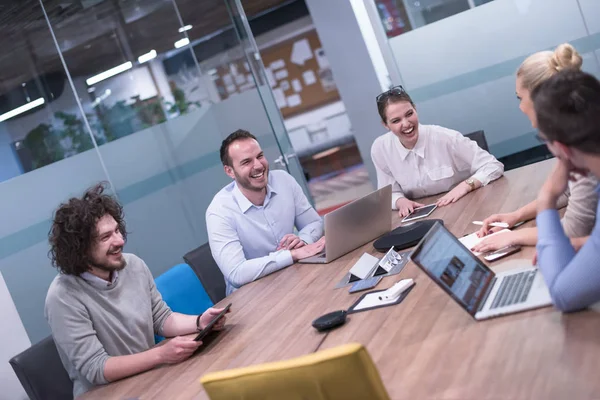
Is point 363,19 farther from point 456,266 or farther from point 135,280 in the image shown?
point 456,266

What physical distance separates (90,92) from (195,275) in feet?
7.53

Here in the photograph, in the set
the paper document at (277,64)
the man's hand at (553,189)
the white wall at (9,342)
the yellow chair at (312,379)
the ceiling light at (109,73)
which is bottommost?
the white wall at (9,342)

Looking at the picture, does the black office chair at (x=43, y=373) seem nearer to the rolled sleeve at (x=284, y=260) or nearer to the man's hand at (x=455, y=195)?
the rolled sleeve at (x=284, y=260)

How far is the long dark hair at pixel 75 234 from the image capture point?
A: 2814 millimetres

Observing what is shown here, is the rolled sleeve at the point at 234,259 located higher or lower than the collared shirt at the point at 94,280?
lower

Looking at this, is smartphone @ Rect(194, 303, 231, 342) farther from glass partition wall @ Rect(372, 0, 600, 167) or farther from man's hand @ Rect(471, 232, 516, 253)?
glass partition wall @ Rect(372, 0, 600, 167)

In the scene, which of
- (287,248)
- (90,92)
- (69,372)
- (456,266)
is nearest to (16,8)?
(90,92)

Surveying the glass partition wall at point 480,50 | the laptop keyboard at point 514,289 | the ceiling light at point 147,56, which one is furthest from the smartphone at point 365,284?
the glass partition wall at point 480,50

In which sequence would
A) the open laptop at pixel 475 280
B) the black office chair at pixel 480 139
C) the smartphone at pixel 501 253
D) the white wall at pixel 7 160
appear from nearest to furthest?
the open laptop at pixel 475 280, the smartphone at pixel 501 253, the black office chair at pixel 480 139, the white wall at pixel 7 160

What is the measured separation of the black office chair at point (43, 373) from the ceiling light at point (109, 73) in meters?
2.92

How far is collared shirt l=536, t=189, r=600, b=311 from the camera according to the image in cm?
163

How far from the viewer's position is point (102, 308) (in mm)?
2885

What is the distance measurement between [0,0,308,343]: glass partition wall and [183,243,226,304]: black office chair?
1.68 metres

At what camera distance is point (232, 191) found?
12.8ft
